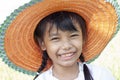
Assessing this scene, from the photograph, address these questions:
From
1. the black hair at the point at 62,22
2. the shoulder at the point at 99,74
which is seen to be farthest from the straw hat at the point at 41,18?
the shoulder at the point at 99,74

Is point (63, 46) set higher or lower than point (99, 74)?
higher

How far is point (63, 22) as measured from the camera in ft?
9.47

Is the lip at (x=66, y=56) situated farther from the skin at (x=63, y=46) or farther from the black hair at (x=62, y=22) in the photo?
the black hair at (x=62, y=22)

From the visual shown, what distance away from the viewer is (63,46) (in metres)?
2.84

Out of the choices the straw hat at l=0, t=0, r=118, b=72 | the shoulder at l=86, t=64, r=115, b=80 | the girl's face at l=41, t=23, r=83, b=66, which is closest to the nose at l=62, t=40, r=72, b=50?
the girl's face at l=41, t=23, r=83, b=66

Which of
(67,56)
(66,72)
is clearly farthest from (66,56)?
(66,72)

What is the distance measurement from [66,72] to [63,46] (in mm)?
277

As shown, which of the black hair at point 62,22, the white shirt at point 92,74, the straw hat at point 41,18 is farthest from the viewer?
the white shirt at point 92,74

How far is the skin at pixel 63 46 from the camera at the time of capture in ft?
9.34

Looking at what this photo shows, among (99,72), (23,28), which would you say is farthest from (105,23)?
(23,28)

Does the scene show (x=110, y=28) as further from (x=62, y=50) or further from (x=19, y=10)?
(x=19, y=10)

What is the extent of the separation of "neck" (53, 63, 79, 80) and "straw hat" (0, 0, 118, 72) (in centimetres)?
12

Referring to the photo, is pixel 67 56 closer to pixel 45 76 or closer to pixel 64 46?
pixel 64 46

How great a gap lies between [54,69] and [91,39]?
314 millimetres
